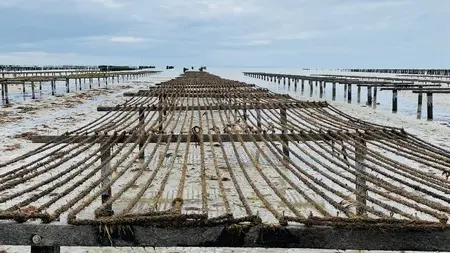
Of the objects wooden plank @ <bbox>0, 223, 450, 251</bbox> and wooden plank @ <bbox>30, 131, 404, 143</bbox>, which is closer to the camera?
wooden plank @ <bbox>0, 223, 450, 251</bbox>

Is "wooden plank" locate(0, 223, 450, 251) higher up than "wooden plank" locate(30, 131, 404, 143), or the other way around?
"wooden plank" locate(30, 131, 404, 143)

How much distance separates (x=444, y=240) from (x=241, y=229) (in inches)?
38.6

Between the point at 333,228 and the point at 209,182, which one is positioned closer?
the point at 333,228

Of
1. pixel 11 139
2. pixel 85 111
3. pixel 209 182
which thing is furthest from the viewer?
pixel 85 111

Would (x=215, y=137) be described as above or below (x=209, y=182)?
above

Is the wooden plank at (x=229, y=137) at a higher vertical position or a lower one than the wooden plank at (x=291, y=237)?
higher

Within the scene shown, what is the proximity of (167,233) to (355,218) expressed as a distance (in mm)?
923

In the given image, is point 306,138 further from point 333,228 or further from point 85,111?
point 85,111

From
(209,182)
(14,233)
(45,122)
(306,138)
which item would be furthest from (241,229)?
(45,122)

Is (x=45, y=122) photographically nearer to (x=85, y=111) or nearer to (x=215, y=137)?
(x=85, y=111)

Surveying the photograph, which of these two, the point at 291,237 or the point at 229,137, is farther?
the point at 229,137

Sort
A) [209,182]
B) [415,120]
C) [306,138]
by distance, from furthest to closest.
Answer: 1. [415,120]
2. [209,182]
3. [306,138]

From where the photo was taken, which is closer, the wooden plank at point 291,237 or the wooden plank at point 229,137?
the wooden plank at point 291,237

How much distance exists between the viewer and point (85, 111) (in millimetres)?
16797
